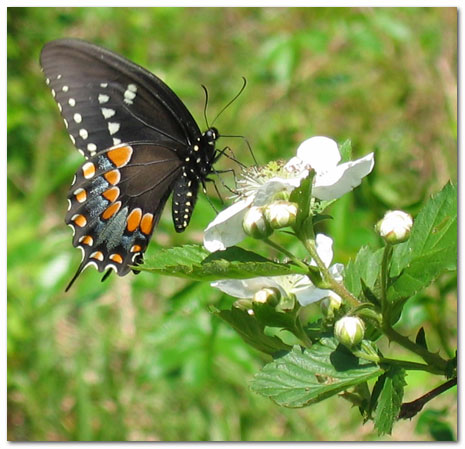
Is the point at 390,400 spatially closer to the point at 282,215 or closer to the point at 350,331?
the point at 350,331

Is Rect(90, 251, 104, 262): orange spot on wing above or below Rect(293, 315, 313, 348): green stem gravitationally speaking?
below

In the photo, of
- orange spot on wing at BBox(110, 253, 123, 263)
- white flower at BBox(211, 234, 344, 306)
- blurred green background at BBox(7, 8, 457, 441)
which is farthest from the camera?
blurred green background at BBox(7, 8, 457, 441)

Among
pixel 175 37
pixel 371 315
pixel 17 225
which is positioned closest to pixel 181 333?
pixel 17 225

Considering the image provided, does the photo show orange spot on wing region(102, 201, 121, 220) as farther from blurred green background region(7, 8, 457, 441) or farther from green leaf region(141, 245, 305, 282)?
green leaf region(141, 245, 305, 282)

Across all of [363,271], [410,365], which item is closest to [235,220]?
[363,271]

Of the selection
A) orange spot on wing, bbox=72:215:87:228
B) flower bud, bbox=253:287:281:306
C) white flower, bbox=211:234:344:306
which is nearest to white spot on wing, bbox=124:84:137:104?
orange spot on wing, bbox=72:215:87:228
